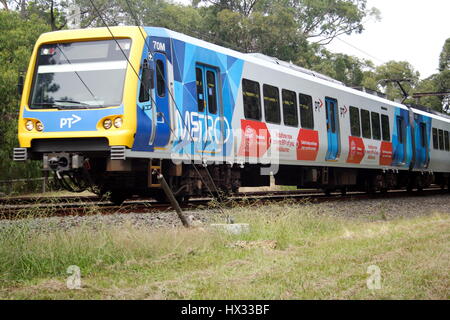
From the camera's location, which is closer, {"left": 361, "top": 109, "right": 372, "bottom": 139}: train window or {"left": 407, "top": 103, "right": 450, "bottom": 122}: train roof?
{"left": 361, "top": 109, "right": 372, "bottom": 139}: train window

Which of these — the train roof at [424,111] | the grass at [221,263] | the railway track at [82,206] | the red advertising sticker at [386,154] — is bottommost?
the grass at [221,263]

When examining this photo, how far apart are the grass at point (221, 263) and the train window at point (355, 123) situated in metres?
10.6

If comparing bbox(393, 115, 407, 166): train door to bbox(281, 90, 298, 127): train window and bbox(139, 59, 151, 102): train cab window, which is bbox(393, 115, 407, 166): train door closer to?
bbox(281, 90, 298, 127): train window

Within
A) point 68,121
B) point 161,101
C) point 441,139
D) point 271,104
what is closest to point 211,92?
point 161,101

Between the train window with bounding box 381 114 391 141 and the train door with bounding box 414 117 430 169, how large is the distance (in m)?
2.97

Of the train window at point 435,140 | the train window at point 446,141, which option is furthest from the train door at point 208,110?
the train window at point 446,141

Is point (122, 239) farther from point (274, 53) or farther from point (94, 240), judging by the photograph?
point (274, 53)

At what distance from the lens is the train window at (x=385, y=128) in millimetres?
21867

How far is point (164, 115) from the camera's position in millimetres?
11617

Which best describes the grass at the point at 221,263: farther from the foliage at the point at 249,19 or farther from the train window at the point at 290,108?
the foliage at the point at 249,19

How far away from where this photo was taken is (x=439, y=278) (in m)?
5.46

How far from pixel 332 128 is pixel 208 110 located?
635 centimetres

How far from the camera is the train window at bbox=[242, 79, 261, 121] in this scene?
1416cm

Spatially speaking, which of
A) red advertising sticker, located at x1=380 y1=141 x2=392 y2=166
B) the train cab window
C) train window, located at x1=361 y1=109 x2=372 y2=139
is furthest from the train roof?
the train cab window
